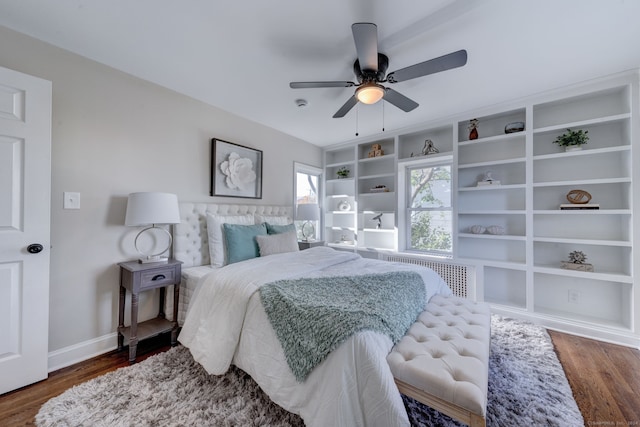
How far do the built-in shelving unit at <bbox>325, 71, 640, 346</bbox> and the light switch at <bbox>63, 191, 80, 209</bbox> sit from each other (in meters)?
3.79

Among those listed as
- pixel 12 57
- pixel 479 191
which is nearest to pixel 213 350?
pixel 12 57

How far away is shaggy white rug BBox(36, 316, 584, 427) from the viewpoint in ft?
4.50

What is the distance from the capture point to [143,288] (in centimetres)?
199

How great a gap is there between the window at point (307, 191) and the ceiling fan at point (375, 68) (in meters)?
2.13

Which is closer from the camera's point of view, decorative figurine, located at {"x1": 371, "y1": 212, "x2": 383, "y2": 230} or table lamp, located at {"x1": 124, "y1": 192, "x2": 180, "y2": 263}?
table lamp, located at {"x1": 124, "y1": 192, "x2": 180, "y2": 263}

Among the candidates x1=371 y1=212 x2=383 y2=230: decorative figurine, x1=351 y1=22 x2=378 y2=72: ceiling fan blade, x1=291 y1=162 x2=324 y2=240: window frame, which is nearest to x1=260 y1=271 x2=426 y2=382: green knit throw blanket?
x1=351 y1=22 x2=378 y2=72: ceiling fan blade

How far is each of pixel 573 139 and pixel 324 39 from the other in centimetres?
282

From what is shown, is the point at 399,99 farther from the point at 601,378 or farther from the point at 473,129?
the point at 601,378

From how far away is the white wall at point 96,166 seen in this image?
1.87 metres

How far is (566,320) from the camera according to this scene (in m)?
2.52

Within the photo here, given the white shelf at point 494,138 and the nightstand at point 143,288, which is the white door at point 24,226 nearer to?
the nightstand at point 143,288

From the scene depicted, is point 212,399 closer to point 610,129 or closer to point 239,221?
point 239,221

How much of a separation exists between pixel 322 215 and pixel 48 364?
144 inches

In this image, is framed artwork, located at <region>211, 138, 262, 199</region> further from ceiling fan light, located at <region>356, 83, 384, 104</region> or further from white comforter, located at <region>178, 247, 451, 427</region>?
ceiling fan light, located at <region>356, 83, 384, 104</region>
